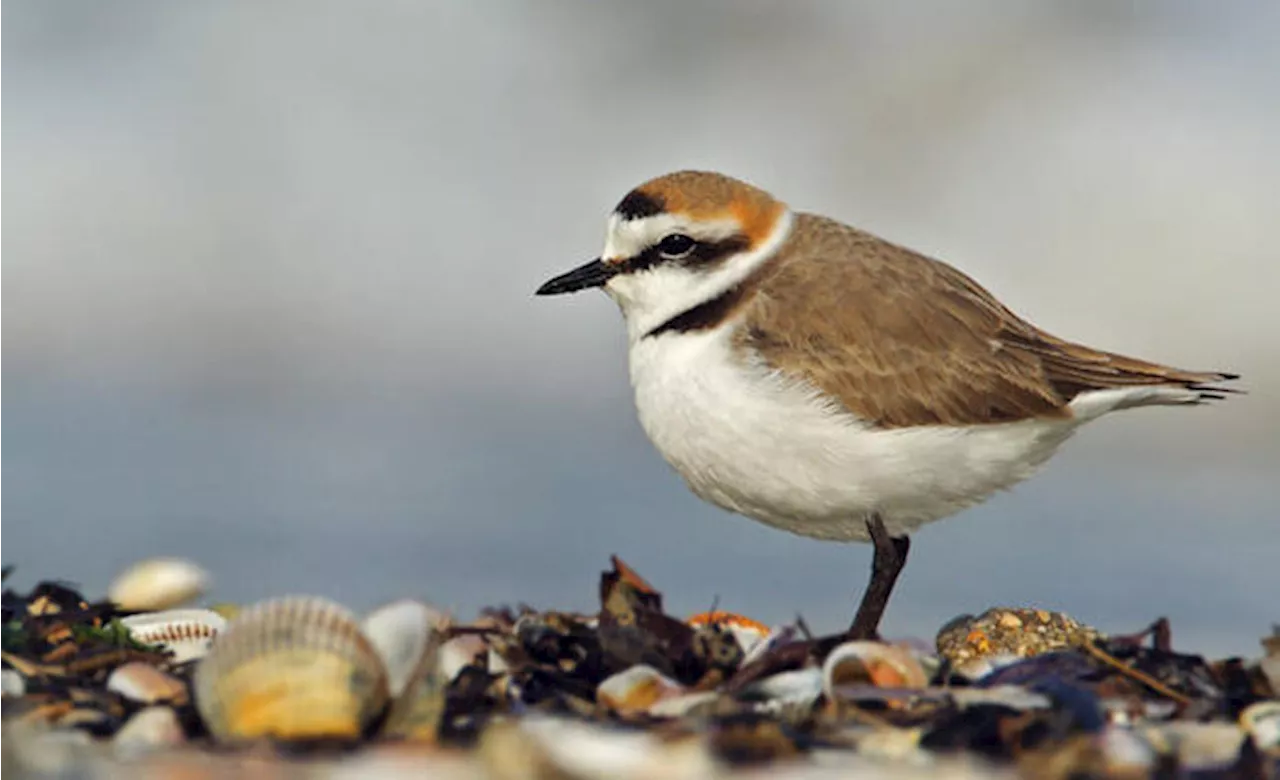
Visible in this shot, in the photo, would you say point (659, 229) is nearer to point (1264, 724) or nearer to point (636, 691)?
point (636, 691)

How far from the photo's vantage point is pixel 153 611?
7.74 metres

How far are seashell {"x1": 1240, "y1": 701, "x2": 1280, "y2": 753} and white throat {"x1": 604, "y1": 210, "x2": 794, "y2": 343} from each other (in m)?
2.80

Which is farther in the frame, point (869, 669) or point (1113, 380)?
point (1113, 380)

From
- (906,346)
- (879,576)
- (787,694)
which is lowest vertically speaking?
(787,694)

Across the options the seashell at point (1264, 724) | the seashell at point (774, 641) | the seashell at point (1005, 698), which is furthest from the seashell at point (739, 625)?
the seashell at point (1264, 724)

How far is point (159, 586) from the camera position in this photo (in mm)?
7801

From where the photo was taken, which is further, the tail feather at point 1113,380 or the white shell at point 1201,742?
the tail feather at point 1113,380

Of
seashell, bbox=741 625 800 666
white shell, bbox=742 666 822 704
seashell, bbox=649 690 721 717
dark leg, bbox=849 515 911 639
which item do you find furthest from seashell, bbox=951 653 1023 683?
seashell, bbox=649 690 721 717

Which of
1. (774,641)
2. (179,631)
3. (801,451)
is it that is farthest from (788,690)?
(179,631)

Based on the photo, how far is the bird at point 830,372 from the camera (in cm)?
705

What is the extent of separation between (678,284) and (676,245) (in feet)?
0.56

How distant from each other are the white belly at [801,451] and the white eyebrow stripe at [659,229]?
48cm

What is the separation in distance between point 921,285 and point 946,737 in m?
2.76

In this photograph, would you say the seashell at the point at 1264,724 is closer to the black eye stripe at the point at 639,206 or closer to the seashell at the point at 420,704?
the seashell at the point at 420,704
